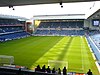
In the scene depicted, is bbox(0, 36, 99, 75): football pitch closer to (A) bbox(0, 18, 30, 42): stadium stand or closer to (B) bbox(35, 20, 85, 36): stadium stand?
(A) bbox(0, 18, 30, 42): stadium stand

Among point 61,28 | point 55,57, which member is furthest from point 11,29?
point 55,57

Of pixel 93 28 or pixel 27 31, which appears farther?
pixel 27 31

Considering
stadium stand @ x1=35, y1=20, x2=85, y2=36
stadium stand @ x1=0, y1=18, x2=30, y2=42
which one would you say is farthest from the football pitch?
stadium stand @ x1=35, y1=20, x2=85, y2=36

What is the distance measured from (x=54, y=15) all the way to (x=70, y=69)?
47745 millimetres

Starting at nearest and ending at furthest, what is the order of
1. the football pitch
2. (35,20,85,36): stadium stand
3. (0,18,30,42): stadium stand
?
the football pitch < (0,18,30,42): stadium stand < (35,20,85,36): stadium stand

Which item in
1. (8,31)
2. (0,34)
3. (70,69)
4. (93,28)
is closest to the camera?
(70,69)

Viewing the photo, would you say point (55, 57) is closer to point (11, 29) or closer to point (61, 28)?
point (11, 29)

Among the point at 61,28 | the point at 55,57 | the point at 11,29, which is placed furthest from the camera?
the point at 61,28

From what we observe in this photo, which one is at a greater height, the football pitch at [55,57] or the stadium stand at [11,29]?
the stadium stand at [11,29]

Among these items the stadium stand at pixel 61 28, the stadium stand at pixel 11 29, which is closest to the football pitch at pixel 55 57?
the stadium stand at pixel 11 29

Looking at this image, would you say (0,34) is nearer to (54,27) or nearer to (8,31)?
(8,31)

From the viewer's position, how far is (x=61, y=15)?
60.5m

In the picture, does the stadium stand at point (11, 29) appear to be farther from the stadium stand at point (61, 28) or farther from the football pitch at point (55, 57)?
the football pitch at point (55, 57)

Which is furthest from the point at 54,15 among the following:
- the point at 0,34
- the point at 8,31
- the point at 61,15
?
the point at 0,34
